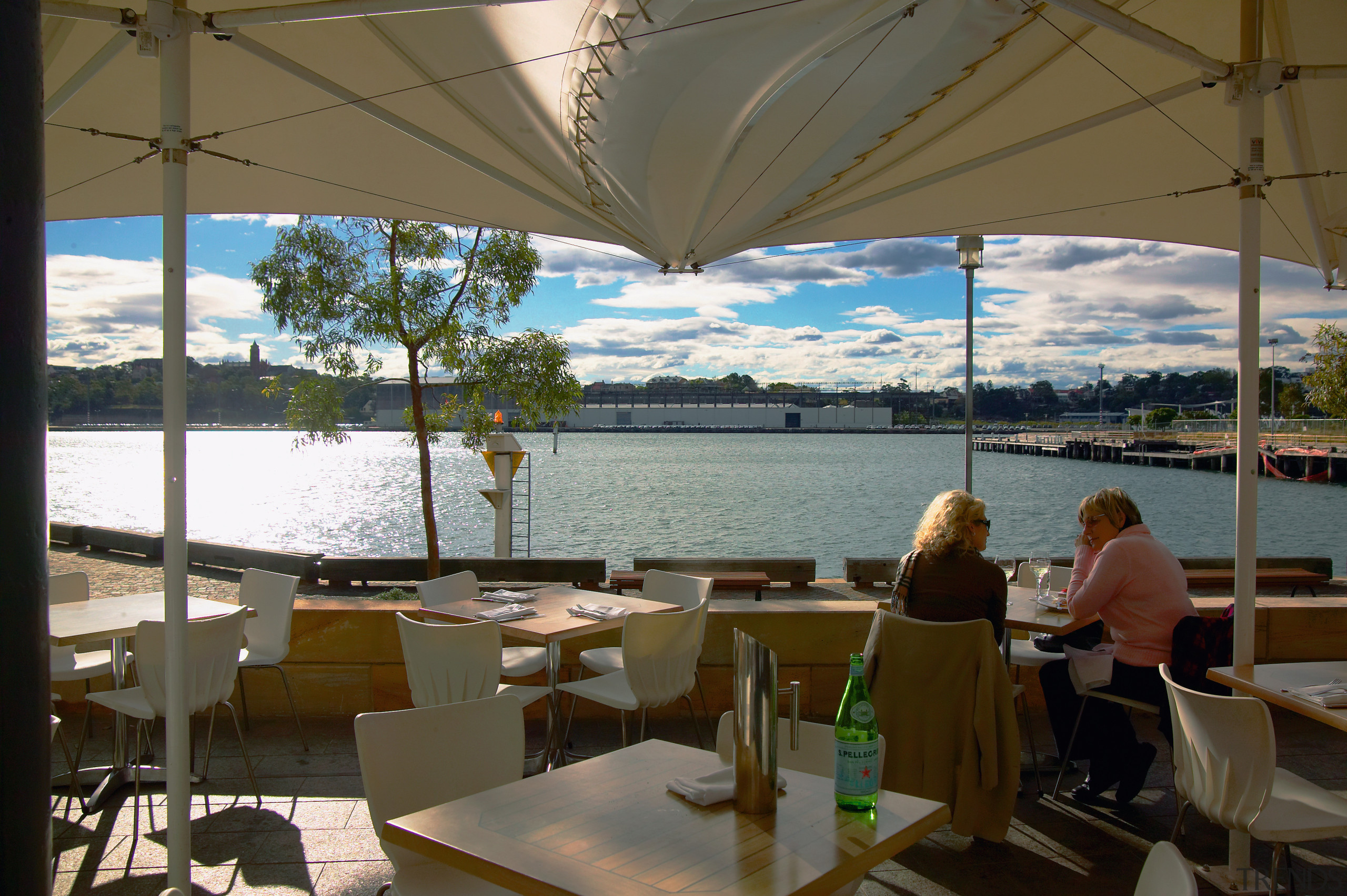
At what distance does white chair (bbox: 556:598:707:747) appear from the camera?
3.74m

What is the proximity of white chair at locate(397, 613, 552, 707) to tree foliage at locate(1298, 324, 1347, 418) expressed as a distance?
2570 centimetres

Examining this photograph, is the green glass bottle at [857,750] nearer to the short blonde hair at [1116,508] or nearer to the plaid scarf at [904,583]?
the plaid scarf at [904,583]

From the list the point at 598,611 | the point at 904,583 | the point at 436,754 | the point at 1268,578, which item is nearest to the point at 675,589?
the point at 598,611

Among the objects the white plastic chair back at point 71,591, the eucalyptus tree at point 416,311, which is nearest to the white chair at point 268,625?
the white plastic chair back at point 71,591

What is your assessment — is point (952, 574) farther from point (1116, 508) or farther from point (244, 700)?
point (244, 700)

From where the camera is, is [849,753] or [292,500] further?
[292,500]

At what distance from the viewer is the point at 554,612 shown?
4137 mm

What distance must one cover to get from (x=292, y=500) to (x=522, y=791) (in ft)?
155

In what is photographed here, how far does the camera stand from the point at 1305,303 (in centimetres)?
840

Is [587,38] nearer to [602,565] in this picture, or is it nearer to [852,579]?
[602,565]

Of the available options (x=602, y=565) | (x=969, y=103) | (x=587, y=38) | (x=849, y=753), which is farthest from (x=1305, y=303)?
(x=849, y=753)

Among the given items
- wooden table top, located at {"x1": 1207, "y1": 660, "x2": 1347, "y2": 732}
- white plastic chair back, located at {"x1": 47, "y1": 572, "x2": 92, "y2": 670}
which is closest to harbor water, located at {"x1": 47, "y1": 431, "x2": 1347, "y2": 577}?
white plastic chair back, located at {"x1": 47, "y1": 572, "x2": 92, "y2": 670}

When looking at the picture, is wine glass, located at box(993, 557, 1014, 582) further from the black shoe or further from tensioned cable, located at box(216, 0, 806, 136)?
tensioned cable, located at box(216, 0, 806, 136)

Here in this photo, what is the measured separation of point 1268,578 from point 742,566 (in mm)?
5211
